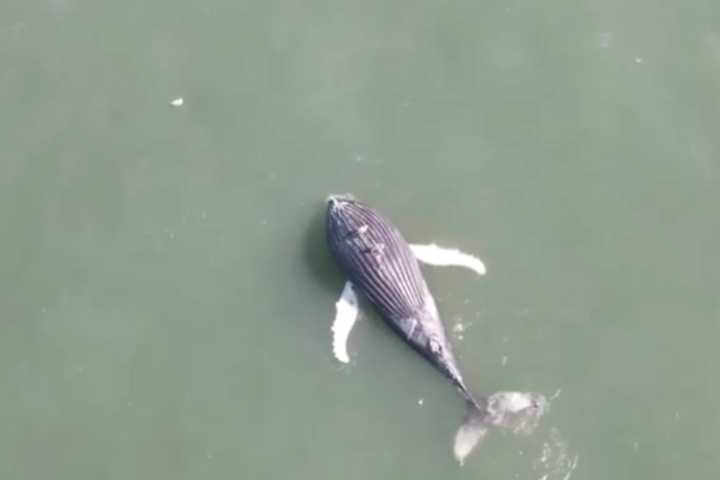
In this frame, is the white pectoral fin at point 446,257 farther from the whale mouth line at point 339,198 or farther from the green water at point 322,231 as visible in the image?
the whale mouth line at point 339,198

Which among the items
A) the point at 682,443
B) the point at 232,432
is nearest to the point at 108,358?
the point at 232,432

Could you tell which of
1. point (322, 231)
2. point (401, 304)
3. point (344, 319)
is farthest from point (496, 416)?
point (322, 231)

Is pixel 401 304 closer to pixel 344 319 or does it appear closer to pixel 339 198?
pixel 344 319

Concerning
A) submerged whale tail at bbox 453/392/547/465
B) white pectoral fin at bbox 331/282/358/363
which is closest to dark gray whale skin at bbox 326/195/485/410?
submerged whale tail at bbox 453/392/547/465

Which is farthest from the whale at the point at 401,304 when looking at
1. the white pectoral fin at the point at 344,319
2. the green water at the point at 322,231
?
the green water at the point at 322,231

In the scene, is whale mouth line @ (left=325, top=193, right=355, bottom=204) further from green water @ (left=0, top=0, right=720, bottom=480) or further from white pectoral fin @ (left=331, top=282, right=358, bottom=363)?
white pectoral fin @ (left=331, top=282, right=358, bottom=363)

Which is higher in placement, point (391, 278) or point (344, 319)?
point (391, 278)
